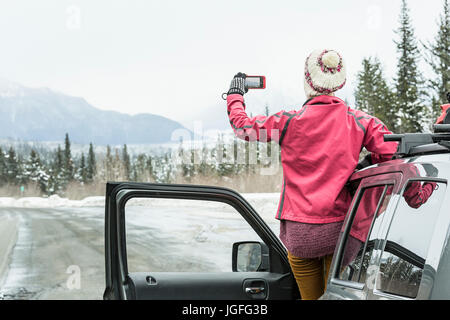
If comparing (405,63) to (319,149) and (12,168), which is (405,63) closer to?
(12,168)

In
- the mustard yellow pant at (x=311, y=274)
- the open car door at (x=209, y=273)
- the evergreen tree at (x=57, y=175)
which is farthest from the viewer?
the evergreen tree at (x=57, y=175)

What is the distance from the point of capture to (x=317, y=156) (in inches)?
103

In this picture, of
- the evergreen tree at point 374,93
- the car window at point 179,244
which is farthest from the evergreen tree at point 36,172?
the car window at point 179,244

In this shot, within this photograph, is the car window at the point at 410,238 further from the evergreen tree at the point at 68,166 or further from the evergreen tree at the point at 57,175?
the evergreen tree at the point at 68,166

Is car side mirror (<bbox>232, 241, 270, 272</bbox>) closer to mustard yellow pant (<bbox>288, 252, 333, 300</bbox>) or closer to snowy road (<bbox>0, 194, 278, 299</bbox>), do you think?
mustard yellow pant (<bbox>288, 252, 333, 300</bbox>)

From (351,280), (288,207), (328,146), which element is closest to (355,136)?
(328,146)

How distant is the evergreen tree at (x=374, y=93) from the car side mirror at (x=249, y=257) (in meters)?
44.8

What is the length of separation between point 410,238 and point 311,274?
43.9 inches

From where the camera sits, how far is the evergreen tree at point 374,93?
4780 centimetres

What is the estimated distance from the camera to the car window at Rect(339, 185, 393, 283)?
191 centimetres

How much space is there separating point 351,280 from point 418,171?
1.87 ft

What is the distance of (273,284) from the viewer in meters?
3.11

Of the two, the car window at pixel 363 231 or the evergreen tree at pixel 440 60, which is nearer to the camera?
the car window at pixel 363 231
